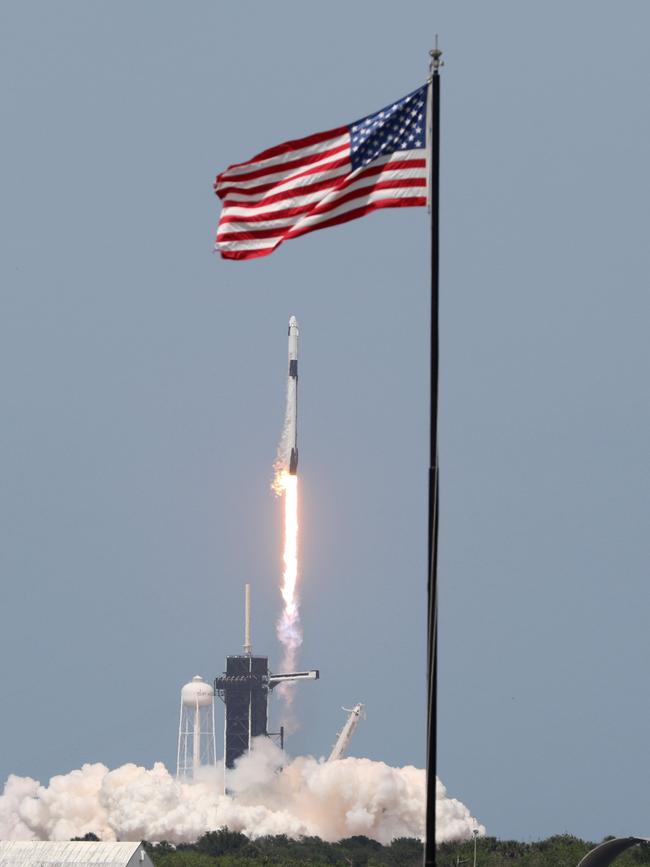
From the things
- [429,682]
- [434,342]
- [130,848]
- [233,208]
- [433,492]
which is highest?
[233,208]

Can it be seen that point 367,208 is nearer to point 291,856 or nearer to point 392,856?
point 291,856

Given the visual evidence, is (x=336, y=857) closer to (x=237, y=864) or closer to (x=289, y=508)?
(x=237, y=864)

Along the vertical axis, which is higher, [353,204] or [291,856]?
[353,204]

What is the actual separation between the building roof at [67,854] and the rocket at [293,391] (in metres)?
66.4

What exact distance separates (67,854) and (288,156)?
8912 cm

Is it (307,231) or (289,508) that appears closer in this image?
(307,231)

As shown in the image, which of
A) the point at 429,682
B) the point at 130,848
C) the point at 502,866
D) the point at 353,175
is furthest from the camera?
the point at 502,866

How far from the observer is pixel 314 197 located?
149 feet

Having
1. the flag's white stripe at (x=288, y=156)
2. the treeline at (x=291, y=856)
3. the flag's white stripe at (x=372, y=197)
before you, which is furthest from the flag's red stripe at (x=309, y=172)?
the treeline at (x=291, y=856)

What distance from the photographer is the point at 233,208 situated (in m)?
47.0

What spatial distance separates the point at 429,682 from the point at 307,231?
10679mm

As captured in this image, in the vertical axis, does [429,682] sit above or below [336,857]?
above

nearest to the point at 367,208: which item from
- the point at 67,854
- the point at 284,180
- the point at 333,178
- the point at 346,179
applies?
the point at 346,179

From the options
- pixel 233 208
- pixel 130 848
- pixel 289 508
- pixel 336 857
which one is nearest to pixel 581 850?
pixel 336 857
